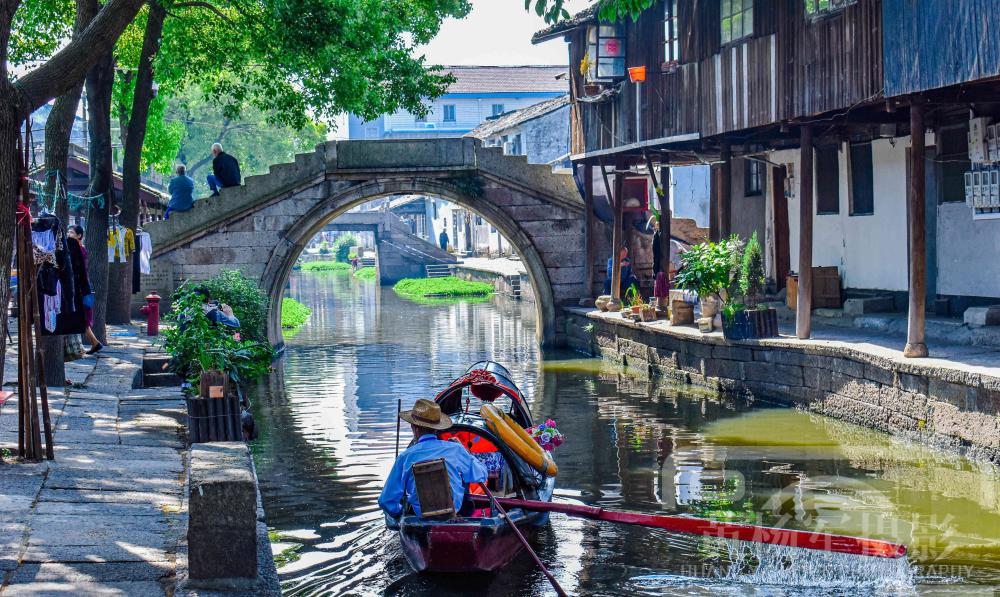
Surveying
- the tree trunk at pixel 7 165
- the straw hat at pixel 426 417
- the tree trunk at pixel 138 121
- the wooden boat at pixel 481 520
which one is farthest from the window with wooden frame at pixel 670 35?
the tree trunk at pixel 7 165

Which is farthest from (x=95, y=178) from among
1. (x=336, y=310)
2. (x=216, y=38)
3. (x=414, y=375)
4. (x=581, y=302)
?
(x=336, y=310)

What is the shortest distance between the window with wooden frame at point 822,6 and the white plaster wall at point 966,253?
339 cm

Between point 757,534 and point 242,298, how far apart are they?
48.3 feet

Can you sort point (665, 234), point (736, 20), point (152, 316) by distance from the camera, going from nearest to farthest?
point (736, 20) → point (152, 316) → point (665, 234)

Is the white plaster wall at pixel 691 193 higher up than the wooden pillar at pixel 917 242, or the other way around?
the white plaster wall at pixel 691 193

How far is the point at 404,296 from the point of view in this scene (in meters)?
45.8

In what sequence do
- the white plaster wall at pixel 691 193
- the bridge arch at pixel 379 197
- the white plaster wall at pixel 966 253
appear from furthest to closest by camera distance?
the white plaster wall at pixel 691 193
the bridge arch at pixel 379 197
the white plaster wall at pixel 966 253

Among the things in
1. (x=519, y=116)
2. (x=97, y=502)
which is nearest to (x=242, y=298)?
(x=97, y=502)

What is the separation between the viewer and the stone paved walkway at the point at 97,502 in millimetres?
6539

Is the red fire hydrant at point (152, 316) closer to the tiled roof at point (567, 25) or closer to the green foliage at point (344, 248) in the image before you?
the tiled roof at point (567, 25)

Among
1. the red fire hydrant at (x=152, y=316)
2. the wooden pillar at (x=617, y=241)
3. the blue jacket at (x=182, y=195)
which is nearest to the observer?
the red fire hydrant at (x=152, y=316)

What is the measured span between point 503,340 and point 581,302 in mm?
3097

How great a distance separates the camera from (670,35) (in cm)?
2044

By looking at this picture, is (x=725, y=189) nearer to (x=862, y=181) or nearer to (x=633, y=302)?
(x=862, y=181)
